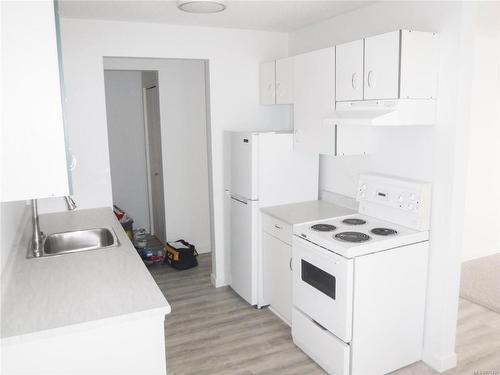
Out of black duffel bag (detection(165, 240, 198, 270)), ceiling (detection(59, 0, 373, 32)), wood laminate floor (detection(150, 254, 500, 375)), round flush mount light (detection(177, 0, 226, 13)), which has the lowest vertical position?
wood laminate floor (detection(150, 254, 500, 375))

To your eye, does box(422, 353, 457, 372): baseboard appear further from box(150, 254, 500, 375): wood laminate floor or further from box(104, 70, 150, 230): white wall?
box(104, 70, 150, 230): white wall

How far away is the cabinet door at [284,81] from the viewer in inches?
143

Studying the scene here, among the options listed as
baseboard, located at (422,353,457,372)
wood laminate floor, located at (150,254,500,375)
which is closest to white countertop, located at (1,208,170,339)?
wood laminate floor, located at (150,254,500,375)

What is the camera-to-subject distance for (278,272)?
11.7 ft

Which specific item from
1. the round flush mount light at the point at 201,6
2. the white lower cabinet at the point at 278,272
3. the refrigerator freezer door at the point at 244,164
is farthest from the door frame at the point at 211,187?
the round flush mount light at the point at 201,6

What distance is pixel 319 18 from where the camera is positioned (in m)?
3.61

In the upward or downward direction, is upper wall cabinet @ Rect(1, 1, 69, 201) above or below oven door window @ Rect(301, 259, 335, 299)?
above

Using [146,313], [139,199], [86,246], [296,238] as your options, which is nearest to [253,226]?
[296,238]

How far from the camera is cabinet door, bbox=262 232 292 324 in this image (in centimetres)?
343

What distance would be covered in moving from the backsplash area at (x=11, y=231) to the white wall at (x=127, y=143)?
8.76 feet

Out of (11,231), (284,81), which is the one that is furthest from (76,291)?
(284,81)

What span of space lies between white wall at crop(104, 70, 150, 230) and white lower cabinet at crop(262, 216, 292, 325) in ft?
9.61

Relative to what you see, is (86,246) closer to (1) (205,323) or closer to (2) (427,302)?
(1) (205,323)

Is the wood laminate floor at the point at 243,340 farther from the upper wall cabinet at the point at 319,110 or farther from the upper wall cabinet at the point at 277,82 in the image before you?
the upper wall cabinet at the point at 277,82
